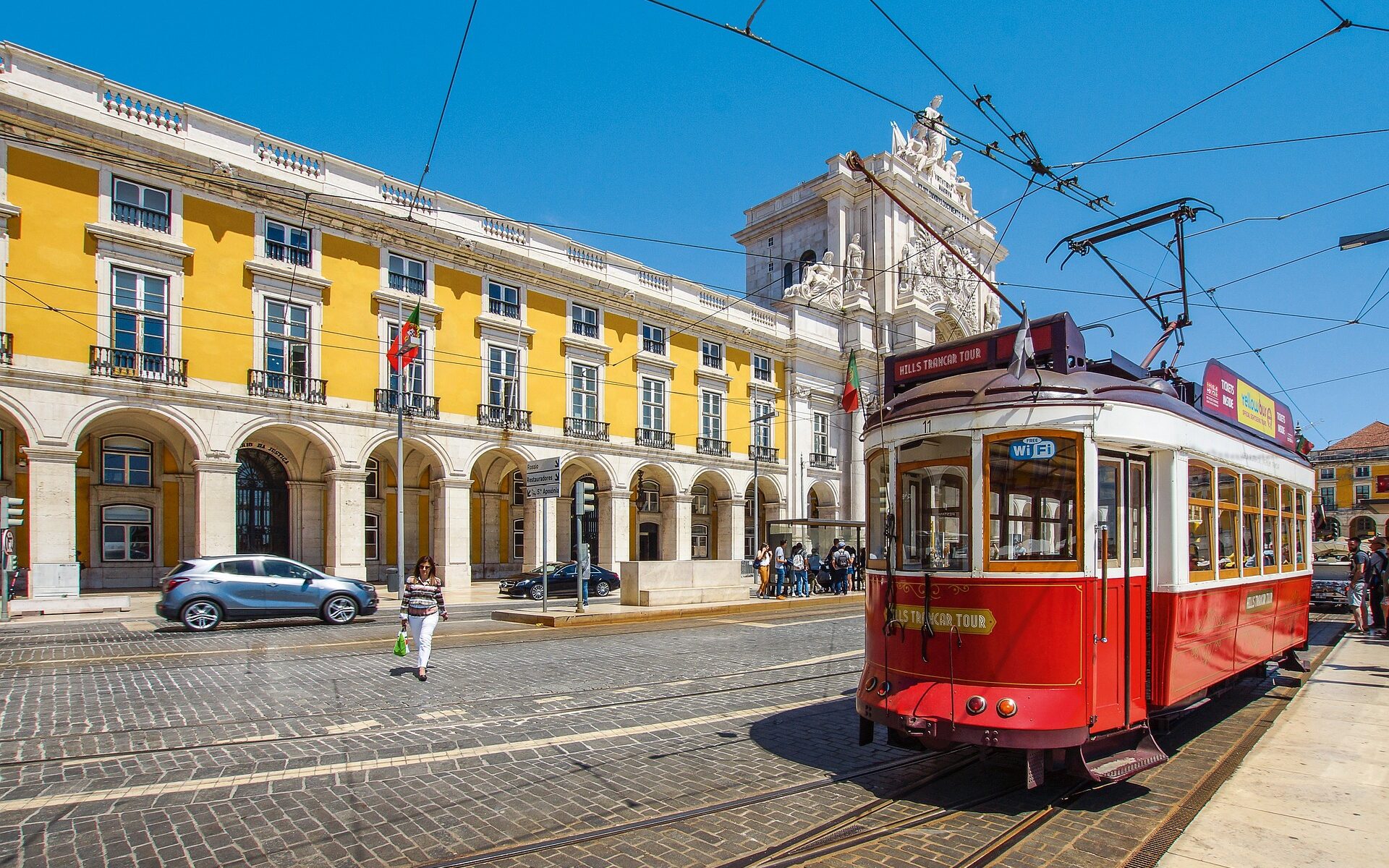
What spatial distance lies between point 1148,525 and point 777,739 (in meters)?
3.57

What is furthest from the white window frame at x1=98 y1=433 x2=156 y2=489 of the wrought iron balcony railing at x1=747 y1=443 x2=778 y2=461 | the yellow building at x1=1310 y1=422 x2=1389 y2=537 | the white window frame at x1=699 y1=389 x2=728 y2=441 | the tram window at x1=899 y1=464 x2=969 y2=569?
the yellow building at x1=1310 y1=422 x2=1389 y2=537

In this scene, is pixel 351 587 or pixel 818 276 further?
pixel 818 276

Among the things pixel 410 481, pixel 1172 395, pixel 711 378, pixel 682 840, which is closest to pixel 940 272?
pixel 711 378

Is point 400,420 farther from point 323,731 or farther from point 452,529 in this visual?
point 323,731

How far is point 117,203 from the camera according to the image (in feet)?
71.5

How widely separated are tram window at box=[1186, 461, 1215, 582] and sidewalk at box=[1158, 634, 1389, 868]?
1.55m

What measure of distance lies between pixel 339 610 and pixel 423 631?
899cm

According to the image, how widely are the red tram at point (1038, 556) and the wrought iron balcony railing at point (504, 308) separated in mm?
25153

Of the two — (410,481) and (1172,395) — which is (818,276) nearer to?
(410,481)

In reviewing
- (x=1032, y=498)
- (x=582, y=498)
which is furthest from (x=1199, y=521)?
(x=582, y=498)

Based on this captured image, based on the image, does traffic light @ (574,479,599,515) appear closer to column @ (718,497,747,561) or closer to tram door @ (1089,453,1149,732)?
tram door @ (1089,453,1149,732)

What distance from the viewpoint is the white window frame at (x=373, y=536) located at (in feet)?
102

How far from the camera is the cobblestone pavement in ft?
16.1

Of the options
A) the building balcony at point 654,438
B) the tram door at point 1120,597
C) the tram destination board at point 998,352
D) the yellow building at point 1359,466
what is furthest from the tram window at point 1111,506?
the yellow building at point 1359,466
